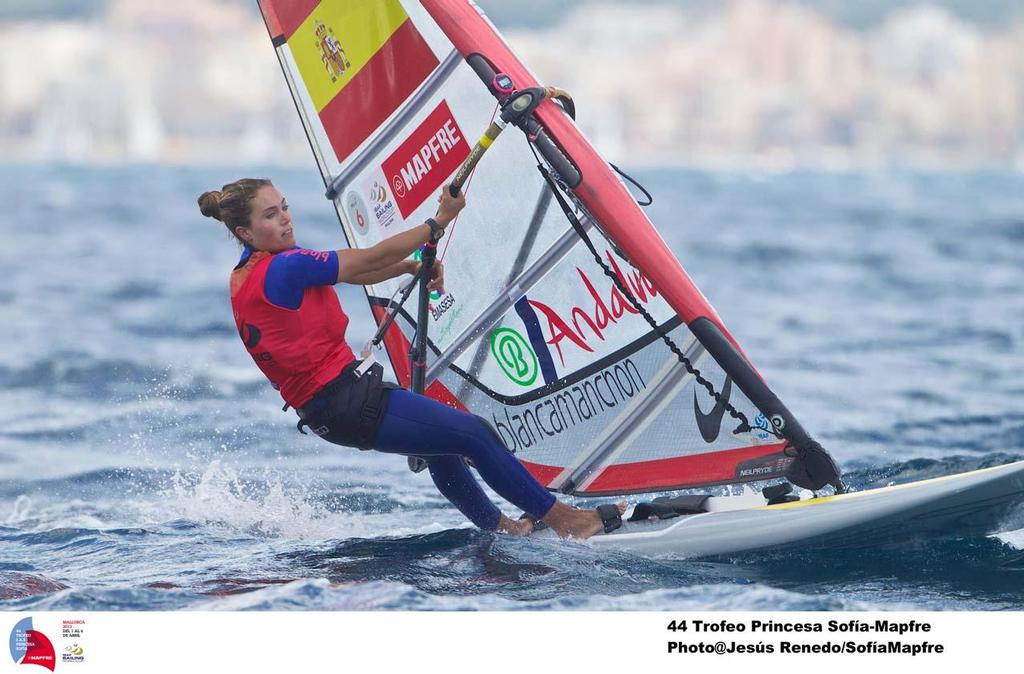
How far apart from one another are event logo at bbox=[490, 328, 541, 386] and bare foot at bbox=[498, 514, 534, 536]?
0.60 metres

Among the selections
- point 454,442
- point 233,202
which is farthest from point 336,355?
point 233,202

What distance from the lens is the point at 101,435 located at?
7168mm

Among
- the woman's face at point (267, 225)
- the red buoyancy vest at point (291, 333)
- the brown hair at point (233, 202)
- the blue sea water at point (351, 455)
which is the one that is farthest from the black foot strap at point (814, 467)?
the brown hair at point (233, 202)

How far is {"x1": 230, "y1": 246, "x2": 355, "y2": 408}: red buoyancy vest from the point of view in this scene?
12.8 feet

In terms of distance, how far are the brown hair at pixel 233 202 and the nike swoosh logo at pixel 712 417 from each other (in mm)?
1710

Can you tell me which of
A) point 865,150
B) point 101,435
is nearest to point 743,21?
point 865,150

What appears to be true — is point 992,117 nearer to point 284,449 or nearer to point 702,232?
point 702,232

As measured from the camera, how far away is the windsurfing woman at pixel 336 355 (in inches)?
152

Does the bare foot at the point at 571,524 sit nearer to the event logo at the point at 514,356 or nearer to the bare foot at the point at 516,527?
the bare foot at the point at 516,527

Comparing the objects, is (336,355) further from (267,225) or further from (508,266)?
(508,266)

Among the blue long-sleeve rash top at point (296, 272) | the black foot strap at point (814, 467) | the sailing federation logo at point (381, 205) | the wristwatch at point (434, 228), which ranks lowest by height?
the black foot strap at point (814, 467)

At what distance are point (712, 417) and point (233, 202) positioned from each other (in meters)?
1.83
